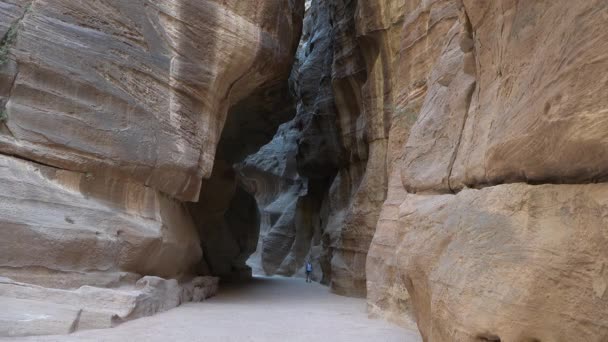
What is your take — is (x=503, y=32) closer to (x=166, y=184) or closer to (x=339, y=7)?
(x=166, y=184)

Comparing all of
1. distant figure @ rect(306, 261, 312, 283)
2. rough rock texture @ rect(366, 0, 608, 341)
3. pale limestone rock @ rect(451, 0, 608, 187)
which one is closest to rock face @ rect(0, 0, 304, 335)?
rough rock texture @ rect(366, 0, 608, 341)

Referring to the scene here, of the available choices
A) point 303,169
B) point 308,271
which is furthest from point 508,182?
point 303,169

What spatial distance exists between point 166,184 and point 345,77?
28.3ft

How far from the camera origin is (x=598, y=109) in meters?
2.46

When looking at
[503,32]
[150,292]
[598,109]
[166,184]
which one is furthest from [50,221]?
[598,109]

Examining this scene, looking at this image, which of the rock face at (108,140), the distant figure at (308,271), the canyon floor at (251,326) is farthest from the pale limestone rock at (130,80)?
the distant figure at (308,271)

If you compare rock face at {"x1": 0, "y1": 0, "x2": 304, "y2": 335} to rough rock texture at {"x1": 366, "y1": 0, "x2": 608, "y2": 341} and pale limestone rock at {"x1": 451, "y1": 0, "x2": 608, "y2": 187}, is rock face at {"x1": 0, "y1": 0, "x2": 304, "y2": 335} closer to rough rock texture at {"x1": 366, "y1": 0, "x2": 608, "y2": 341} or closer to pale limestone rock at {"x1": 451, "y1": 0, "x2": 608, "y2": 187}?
rough rock texture at {"x1": 366, "y1": 0, "x2": 608, "y2": 341}

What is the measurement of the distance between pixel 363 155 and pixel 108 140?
28.1 ft

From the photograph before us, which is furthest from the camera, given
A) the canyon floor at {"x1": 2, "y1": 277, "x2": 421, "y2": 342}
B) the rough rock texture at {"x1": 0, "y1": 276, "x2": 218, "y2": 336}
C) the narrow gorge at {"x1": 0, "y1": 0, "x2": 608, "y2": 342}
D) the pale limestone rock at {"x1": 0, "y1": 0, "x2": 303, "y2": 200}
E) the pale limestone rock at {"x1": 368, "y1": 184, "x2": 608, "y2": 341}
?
the pale limestone rock at {"x1": 0, "y1": 0, "x2": 303, "y2": 200}

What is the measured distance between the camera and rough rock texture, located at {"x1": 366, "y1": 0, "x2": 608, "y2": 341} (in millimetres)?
2531

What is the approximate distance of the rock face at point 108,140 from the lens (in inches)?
246

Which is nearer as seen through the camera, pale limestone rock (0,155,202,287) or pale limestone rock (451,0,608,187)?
pale limestone rock (451,0,608,187)

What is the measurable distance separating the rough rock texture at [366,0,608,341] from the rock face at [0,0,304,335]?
4116 mm

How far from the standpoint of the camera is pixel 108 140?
24.6ft
